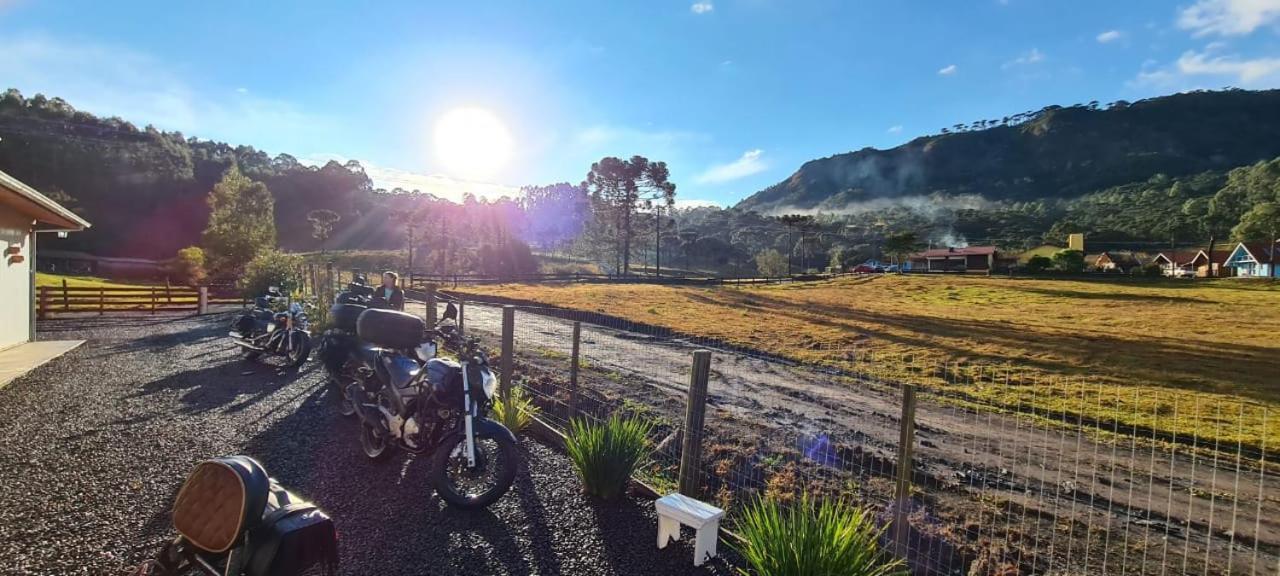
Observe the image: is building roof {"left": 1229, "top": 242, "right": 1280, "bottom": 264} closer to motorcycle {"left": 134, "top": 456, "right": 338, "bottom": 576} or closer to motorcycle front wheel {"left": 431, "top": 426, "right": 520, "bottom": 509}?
motorcycle front wheel {"left": 431, "top": 426, "right": 520, "bottom": 509}

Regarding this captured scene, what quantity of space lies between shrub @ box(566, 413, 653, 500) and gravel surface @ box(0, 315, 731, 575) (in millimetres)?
124

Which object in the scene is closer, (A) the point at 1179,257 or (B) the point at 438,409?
(B) the point at 438,409

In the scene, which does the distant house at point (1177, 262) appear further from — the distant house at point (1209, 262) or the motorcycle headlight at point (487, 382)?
the motorcycle headlight at point (487, 382)

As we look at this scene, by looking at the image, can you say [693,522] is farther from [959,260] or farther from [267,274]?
[959,260]

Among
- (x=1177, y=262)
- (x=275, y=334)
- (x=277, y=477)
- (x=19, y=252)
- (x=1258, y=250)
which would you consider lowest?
(x=277, y=477)

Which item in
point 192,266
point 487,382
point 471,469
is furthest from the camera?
point 192,266

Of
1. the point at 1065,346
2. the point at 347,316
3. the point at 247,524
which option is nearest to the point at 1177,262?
the point at 1065,346

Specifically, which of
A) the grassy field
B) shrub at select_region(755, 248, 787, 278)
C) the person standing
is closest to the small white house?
the person standing

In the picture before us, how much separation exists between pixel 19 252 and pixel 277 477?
35.6 ft

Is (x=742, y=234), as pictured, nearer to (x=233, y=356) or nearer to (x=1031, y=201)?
(x=1031, y=201)

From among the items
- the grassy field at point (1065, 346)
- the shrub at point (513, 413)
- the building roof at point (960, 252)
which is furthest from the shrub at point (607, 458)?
the building roof at point (960, 252)

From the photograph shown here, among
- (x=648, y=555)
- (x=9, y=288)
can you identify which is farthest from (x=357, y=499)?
(x=9, y=288)

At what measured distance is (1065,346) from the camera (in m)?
14.9

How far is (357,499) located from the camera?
396 centimetres
